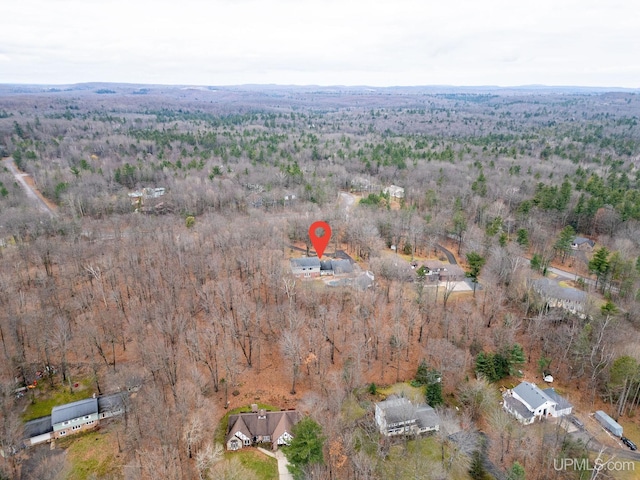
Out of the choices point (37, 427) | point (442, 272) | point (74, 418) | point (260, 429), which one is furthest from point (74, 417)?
point (442, 272)

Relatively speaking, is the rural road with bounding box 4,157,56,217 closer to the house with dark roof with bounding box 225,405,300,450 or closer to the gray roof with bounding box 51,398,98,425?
the gray roof with bounding box 51,398,98,425

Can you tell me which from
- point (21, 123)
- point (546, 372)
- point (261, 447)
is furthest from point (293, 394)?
point (21, 123)

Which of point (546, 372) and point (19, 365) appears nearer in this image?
point (19, 365)

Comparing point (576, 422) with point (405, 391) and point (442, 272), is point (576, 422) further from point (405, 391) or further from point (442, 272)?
point (442, 272)

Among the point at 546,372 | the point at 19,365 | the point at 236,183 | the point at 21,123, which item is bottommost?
the point at 546,372

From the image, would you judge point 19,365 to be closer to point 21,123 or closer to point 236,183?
point 236,183

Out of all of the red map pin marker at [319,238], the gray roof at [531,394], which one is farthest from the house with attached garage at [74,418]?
the red map pin marker at [319,238]

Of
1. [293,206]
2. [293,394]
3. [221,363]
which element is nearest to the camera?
[293,394]
